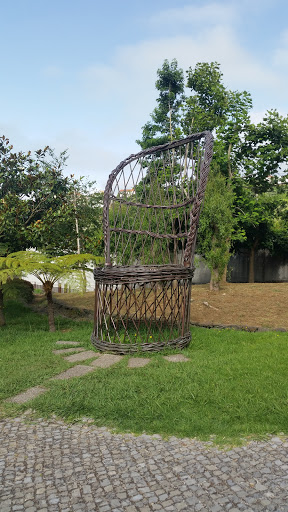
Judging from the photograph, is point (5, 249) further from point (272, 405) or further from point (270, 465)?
point (270, 465)

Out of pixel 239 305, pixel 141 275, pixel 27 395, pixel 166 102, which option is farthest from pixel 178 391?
pixel 166 102

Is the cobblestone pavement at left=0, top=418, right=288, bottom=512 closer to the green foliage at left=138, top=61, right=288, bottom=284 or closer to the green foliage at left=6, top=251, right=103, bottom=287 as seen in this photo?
the green foliage at left=6, top=251, right=103, bottom=287

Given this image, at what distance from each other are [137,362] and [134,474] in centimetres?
213

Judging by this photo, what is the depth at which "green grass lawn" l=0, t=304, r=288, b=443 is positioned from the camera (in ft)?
9.30

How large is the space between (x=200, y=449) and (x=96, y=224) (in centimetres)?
903

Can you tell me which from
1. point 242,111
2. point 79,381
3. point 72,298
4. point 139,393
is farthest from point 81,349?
point 242,111

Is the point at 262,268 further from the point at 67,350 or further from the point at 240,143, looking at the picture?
the point at 67,350

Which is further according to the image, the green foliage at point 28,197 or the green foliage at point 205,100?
the green foliage at point 205,100

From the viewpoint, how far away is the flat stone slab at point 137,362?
4.26 metres

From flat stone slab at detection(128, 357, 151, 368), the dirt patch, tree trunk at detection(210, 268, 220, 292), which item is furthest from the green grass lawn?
tree trunk at detection(210, 268, 220, 292)

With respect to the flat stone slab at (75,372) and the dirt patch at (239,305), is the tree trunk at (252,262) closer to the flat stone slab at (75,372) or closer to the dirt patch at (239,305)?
the dirt patch at (239,305)

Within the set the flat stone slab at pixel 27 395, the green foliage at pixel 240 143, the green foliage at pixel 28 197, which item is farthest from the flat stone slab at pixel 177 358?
the green foliage at pixel 240 143

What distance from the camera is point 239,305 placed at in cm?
771

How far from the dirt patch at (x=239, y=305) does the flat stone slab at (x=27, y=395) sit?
11.3ft
